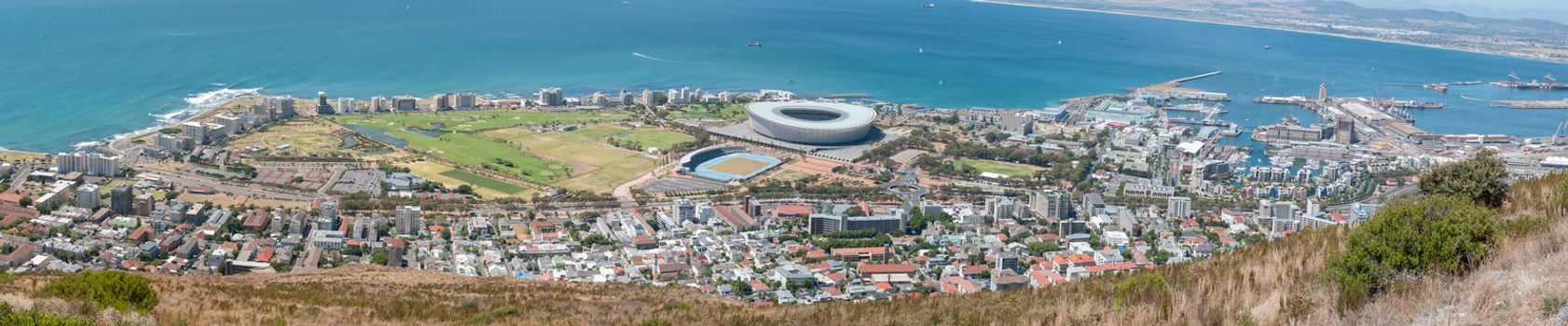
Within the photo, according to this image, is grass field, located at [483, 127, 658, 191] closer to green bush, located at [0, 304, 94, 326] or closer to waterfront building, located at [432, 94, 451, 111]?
waterfront building, located at [432, 94, 451, 111]

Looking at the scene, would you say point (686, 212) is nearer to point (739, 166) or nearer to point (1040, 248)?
point (1040, 248)

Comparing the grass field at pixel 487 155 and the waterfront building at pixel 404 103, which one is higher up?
the waterfront building at pixel 404 103

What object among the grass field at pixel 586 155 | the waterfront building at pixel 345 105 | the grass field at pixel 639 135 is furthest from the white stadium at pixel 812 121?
the waterfront building at pixel 345 105

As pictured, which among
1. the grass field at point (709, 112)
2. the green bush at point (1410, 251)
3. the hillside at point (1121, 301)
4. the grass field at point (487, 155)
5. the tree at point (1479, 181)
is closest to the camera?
the hillside at point (1121, 301)

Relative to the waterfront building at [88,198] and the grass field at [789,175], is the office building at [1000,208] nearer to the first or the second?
the grass field at [789,175]

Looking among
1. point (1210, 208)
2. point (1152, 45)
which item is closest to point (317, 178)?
point (1210, 208)

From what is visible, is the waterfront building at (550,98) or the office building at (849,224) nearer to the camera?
the office building at (849,224)

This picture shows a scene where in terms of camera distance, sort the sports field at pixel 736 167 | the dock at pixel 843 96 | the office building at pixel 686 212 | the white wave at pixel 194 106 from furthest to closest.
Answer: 1. the dock at pixel 843 96
2. the white wave at pixel 194 106
3. the sports field at pixel 736 167
4. the office building at pixel 686 212

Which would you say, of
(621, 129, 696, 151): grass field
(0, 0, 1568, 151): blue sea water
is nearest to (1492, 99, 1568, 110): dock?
(0, 0, 1568, 151): blue sea water

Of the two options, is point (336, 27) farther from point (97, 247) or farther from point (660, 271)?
point (660, 271)
